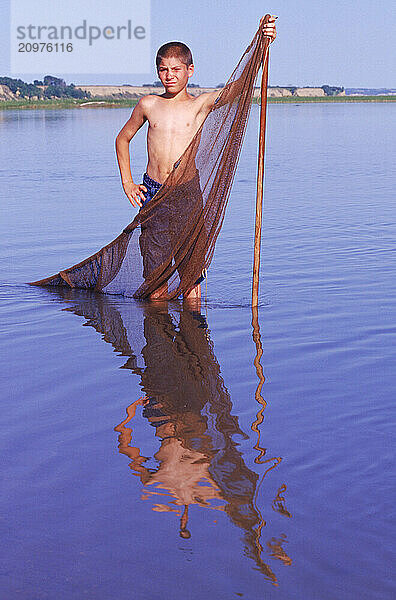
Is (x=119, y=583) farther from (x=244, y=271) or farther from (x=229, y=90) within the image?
(x=244, y=271)

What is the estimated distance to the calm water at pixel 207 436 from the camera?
2.81 m

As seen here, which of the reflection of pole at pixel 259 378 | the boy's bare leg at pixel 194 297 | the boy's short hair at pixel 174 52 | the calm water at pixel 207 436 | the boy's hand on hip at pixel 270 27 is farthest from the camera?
the boy's bare leg at pixel 194 297

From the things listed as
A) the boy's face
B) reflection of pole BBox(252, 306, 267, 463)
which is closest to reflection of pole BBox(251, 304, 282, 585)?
reflection of pole BBox(252, 306, 267, 463)

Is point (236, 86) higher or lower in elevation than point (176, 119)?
higher

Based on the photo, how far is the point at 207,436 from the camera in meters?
3.96

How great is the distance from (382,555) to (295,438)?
3.57ft

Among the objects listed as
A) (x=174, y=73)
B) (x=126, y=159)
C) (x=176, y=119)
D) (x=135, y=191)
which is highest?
(x=174, y=73)

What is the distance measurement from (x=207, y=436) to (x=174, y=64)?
3.16 m

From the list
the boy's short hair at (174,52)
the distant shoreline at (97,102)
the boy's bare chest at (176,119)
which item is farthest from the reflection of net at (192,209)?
the distant shoreline at (97,102)

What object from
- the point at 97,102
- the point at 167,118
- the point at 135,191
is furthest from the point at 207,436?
the point at 97,102

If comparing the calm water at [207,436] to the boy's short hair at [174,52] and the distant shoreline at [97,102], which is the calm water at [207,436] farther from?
the distant shoreline at [97,102]

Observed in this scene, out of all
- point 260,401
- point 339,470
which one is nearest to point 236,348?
point 260,401

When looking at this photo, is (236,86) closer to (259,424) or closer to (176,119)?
(176,119)

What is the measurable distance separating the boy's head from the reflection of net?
34cm
